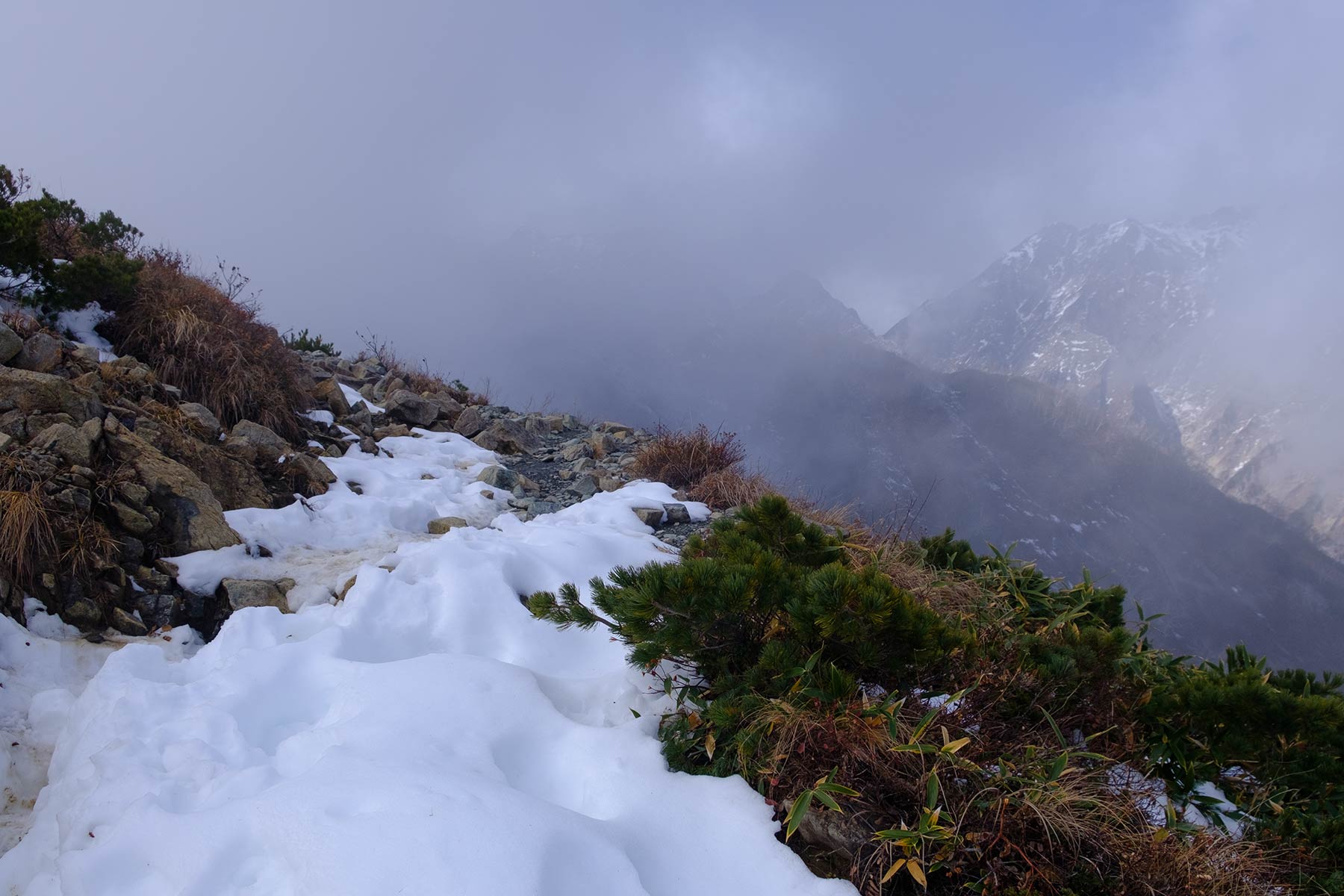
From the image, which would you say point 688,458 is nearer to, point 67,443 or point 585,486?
point 585,486

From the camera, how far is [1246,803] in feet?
8.01

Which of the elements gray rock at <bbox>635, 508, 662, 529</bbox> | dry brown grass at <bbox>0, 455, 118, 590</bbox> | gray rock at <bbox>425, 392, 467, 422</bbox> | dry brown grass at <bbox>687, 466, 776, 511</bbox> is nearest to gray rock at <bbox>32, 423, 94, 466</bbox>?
dry brown grass at <bbox>0, 455, 118, 590</bbox>

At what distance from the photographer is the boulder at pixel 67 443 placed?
3.85m

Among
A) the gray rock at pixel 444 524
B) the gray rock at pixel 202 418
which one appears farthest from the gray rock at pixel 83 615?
the gray rock at pixel 444 524

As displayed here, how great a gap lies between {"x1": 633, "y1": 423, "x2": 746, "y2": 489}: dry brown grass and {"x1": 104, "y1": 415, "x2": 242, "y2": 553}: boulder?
16.2 ft

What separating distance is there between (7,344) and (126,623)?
295 cm

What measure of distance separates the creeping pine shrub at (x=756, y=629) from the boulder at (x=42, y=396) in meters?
4.11

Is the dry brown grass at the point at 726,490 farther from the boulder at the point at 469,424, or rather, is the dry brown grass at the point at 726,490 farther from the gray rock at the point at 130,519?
the gray rock at the point at 130,519

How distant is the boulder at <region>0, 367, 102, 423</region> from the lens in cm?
409

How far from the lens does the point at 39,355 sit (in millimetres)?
4863

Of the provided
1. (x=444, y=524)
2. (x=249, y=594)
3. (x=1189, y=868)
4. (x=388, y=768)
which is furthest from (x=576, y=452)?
(x=1189, y=868)

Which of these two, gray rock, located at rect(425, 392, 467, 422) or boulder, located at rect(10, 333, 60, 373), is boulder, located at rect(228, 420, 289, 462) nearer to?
boulder, located at rect(10, 333, 60, 373)

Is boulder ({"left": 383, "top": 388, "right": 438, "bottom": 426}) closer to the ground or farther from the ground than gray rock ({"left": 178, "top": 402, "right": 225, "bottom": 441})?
closer to the ground

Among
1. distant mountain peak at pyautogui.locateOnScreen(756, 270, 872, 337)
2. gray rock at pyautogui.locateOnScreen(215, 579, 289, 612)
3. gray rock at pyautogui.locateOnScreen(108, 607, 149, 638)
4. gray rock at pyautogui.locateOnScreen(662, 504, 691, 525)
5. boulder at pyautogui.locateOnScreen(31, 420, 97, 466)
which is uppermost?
distant mountain peak at pyautogui.locateOnScreen(756, 270, 872, 337)
